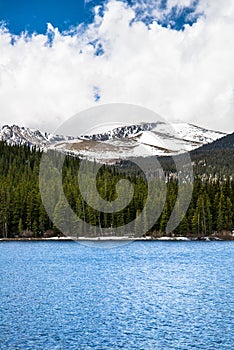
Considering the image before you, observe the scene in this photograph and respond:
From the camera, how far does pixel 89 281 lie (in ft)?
174

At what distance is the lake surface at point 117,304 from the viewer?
30562 millimetres

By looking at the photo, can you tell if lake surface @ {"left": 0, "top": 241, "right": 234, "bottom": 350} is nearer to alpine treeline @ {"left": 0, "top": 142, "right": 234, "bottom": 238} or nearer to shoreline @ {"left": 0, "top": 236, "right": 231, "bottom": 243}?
shoreline @ {"left": 0, "top": 236, "right": 231, "bottom": 243}

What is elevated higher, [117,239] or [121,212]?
[121,212]

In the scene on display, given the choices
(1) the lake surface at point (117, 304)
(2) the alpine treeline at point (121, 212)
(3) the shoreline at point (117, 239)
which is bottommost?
(1) the lake surface at point (117, 304)

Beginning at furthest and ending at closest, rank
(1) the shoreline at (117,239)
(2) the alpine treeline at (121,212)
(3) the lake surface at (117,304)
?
(2) the alpine treeline at (121,212) → (1) the shoreline at (117,239) → (3) the lake surface at (117,304)

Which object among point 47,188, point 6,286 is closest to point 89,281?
point 6,286

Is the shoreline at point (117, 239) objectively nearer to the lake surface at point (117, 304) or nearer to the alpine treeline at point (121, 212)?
the alpine treeline at point (121, 212)

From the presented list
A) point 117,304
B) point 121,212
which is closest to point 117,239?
point 121,212

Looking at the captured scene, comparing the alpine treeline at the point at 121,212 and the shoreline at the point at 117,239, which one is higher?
the alpine treeline at the point at 121,212

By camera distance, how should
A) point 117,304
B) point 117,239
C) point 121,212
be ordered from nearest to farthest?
point 117,304 < point 117,239 < point 121,212

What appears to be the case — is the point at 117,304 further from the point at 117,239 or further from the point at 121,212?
the point at 121,212

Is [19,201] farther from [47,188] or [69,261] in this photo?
[69,261]

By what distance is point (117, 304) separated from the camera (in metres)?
41.4

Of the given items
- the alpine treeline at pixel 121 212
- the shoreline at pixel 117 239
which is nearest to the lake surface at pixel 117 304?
the shoreline at pixel 117 239
